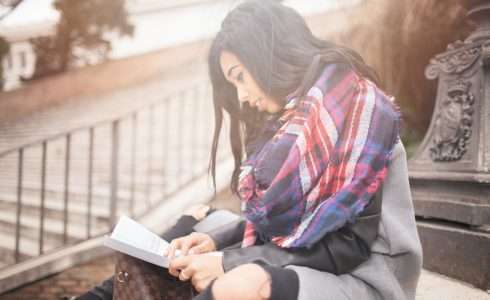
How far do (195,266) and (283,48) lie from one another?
0.63 metres

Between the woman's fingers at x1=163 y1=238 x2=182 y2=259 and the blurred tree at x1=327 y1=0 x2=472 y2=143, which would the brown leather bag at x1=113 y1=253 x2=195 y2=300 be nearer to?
the woman's fingers at x1=163 y1=238 x2=182 y2=259

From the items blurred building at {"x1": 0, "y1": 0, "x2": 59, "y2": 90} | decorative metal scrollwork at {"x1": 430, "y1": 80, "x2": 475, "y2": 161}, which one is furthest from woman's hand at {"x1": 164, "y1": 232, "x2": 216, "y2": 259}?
blurred building at {"x1": 0, "y1": 0, "x2": 59, "y2": 90}

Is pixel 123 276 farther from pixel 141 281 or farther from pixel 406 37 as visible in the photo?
pixel 406 37

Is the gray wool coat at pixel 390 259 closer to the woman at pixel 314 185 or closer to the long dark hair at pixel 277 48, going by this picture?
the woman at pixel 314 185

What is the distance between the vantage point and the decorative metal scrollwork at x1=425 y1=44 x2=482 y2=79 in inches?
72.3

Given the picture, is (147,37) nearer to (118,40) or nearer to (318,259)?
(118,40)

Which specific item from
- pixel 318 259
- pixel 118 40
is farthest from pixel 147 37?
pixel 318 259

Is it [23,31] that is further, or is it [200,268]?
[23,31]

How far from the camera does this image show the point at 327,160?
3.45 ft

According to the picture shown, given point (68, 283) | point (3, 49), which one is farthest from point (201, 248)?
point (3, 49)

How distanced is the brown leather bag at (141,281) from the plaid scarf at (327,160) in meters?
0.32

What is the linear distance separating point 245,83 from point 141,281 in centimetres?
64

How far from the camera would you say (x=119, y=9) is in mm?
4883

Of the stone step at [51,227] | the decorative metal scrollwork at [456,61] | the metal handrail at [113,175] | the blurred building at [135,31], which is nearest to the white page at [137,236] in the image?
the decorative metal scrollwork at [456,61]
